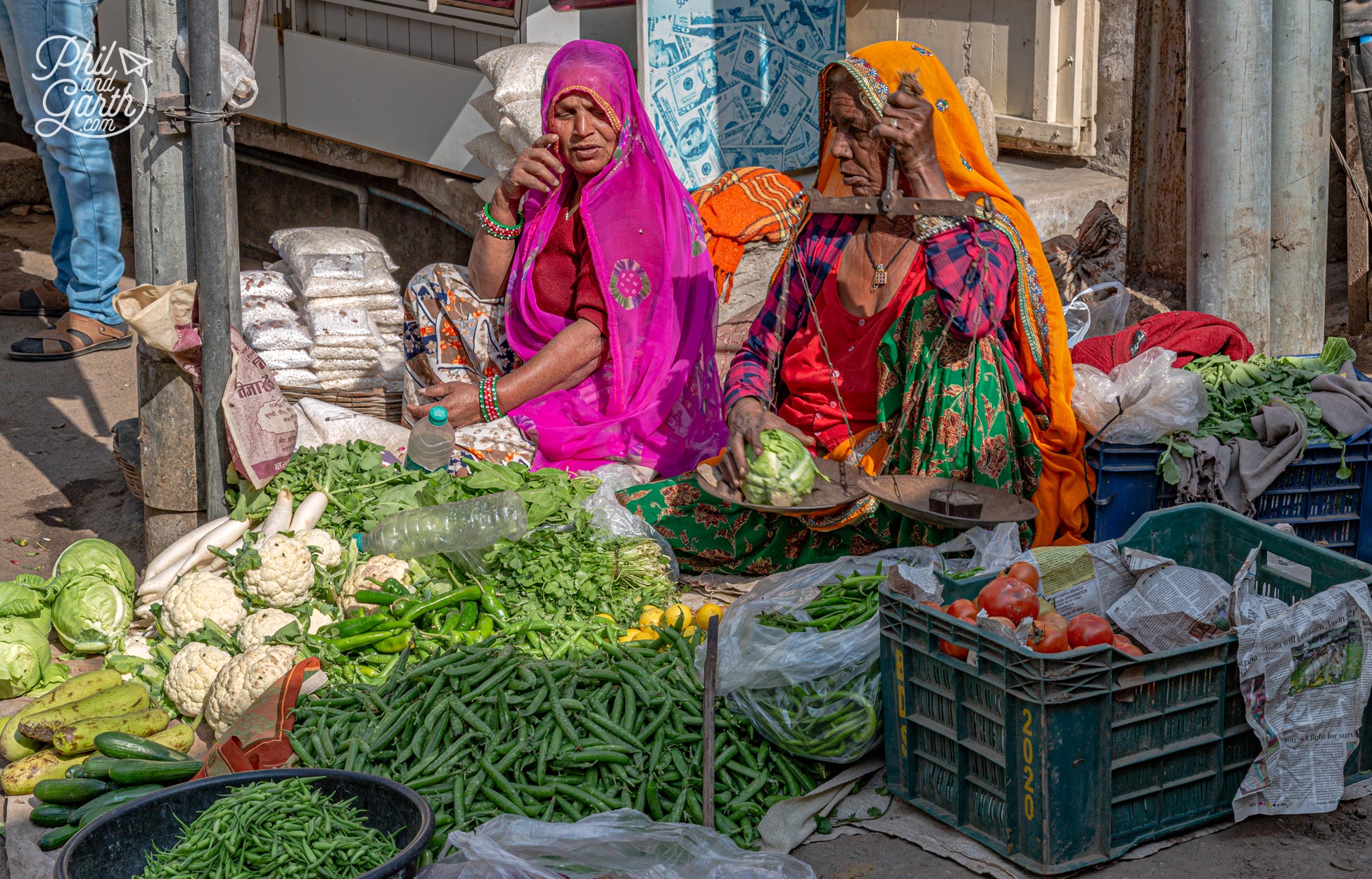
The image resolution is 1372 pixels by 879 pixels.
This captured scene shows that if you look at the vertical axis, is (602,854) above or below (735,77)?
below

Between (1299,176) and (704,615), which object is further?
(1299,176)

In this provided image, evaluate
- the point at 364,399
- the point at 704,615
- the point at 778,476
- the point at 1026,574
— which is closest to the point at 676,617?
the point at 704,615

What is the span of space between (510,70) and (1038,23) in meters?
2.73

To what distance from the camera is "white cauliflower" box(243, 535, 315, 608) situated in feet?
12.4

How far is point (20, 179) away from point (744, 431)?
27.6ft

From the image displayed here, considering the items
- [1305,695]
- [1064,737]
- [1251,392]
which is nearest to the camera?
[1064,737]

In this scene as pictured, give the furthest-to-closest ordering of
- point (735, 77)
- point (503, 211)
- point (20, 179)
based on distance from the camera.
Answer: point (20, 179) → point (735, 77) → point (503, 211)

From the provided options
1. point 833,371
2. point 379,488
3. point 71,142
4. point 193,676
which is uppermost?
point 71,142

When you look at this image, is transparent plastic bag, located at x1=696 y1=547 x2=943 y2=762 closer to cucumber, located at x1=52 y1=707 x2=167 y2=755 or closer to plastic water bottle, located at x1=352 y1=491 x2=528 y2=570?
plastic water bottle, located at x1=352 y1=491 x2=528 y2=570

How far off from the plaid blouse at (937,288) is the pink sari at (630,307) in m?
0.49

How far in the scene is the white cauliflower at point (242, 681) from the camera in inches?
133

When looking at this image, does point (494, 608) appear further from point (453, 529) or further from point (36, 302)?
point (36, 302)

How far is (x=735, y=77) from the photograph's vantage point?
6727 millimetres

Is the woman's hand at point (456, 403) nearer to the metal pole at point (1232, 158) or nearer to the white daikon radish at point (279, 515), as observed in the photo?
the white daikon radish at point (279, 515)
